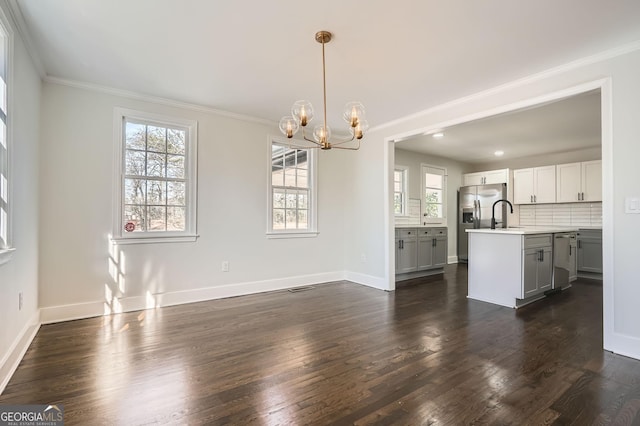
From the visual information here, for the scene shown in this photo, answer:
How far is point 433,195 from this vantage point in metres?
7.23

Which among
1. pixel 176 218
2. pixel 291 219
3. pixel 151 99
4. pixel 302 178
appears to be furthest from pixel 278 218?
pixel 151 99

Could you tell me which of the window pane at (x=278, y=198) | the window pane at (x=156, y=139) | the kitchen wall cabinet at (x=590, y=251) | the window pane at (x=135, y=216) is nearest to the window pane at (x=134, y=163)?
the window pane at (x=156, y=139)

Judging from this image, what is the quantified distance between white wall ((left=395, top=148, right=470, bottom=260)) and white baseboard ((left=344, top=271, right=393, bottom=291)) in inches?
94.5

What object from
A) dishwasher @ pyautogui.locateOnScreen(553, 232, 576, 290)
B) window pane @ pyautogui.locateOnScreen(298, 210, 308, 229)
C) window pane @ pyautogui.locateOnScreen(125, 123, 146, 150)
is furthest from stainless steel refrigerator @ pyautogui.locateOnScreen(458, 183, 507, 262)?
window pane @ pyautogui.locateOnScreen(125, 123, 146, 150)

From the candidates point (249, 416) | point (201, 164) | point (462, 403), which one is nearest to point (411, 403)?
point (462, 403)

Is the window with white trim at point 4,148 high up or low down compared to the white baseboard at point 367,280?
up

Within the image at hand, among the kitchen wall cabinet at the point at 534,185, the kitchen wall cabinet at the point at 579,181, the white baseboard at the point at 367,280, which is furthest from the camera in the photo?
the kitchen wall cabinet at the point at 534,185

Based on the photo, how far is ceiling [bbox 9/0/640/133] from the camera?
218 centimetres

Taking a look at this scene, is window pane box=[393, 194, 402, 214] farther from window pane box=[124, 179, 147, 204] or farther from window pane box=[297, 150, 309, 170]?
window pane box=[124, 179, 147, 204]

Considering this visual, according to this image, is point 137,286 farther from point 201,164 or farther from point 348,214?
point 348,214

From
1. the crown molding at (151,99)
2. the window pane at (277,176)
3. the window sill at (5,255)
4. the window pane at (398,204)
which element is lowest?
the window sill at (5,255)

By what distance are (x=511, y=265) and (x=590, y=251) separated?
124 inches

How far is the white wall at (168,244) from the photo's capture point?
10.8ft

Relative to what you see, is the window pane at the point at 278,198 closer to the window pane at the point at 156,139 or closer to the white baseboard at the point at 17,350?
the window pane at the point at 156,139
